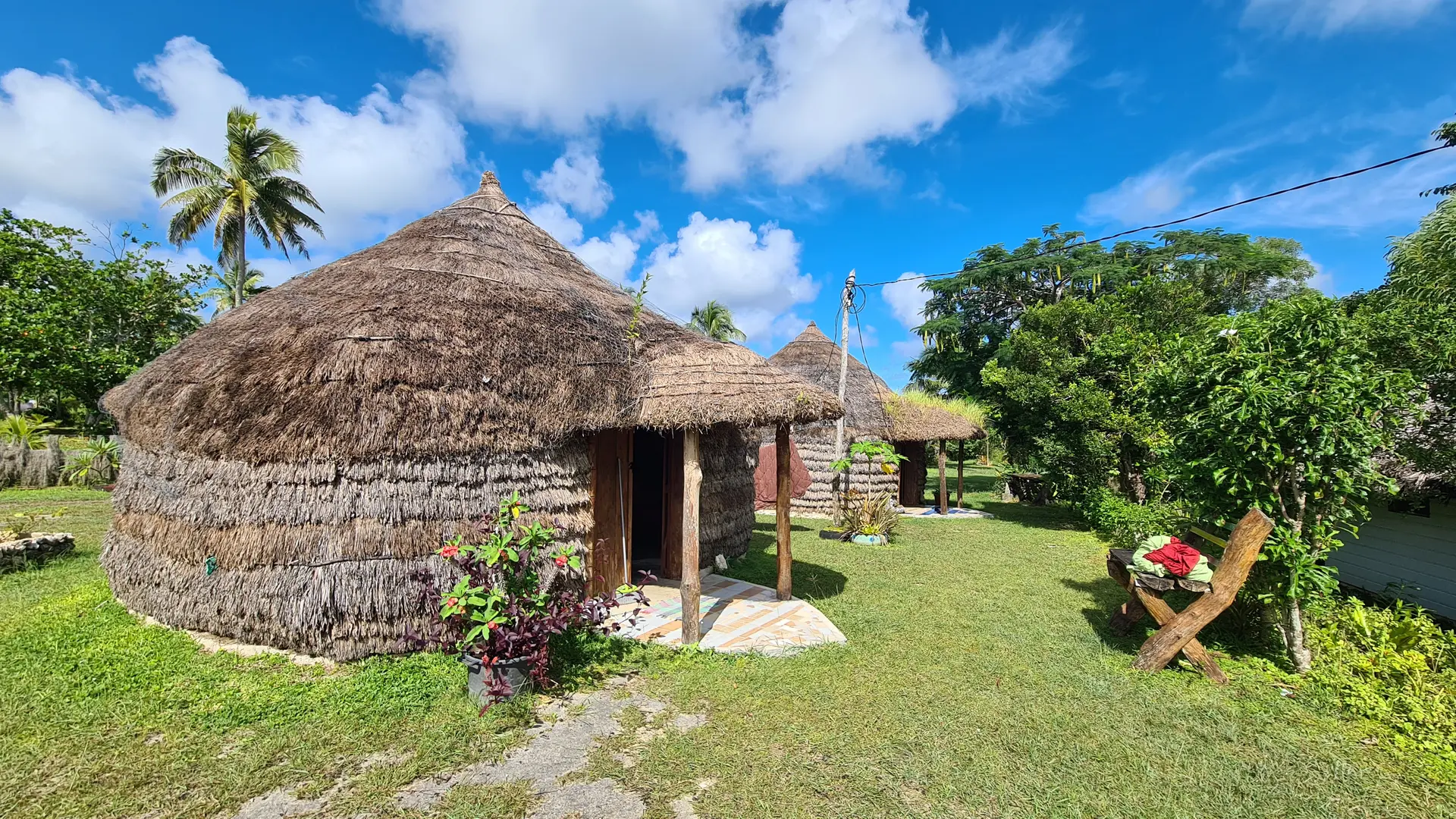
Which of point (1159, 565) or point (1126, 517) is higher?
point (1159, 565)

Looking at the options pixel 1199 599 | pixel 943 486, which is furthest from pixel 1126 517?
pixel 1199 599

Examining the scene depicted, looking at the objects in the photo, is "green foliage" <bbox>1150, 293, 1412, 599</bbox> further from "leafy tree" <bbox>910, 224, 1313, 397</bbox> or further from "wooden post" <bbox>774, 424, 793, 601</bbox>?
"leafy tree" <bbox>910, 224, 1313, 397</bbox>

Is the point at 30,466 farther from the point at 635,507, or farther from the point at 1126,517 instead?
the point at 1126,517

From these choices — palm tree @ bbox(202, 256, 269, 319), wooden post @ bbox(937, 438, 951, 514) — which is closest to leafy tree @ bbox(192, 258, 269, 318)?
palm tree @ bbox(202, 256, 269, 319)

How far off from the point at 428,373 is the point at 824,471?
11.8 metres

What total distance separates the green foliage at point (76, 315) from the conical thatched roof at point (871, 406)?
1776 centimetres

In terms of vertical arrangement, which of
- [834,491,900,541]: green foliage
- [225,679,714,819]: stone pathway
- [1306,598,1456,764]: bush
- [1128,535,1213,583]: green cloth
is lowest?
[225,679,714,819]: stone pathway

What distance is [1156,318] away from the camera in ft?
48.5

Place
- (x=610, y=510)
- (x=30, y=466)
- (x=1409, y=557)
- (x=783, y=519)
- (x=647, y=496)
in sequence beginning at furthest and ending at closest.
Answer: (x=30, y=466)
(x=647, y=496)
(x=1409, y=557)
(x=610, y=510)
(x=783, y=519)

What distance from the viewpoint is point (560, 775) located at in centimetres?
408

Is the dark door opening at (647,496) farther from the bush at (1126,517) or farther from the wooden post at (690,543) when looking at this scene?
the bush at (1126,517)

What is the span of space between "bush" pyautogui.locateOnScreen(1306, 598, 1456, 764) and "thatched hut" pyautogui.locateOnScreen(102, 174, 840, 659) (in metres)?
4.97

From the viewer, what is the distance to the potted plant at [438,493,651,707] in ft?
15.8

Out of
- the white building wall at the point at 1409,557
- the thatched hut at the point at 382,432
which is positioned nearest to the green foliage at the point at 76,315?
the thatched hut at the point at 382,432
